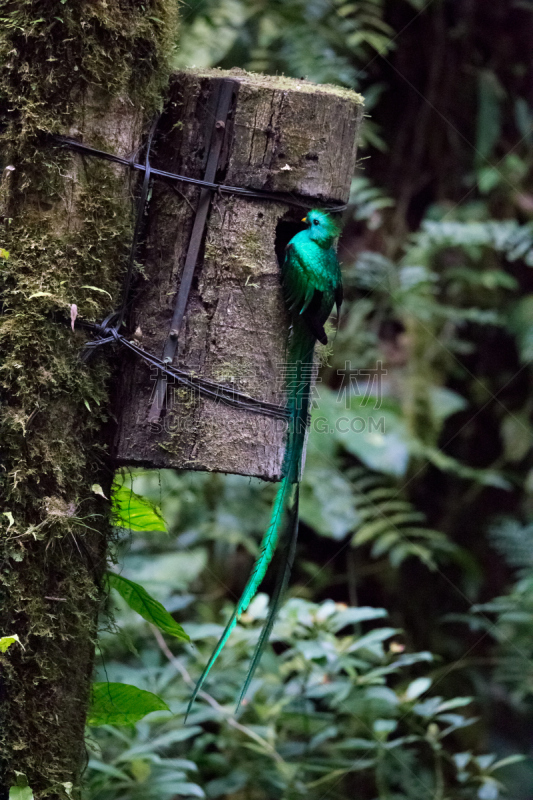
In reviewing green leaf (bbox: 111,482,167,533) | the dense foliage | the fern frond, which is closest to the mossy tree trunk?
green leaf (bbox: 111,482,167,533)

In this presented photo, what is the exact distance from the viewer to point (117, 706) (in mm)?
1577

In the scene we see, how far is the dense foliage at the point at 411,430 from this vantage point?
3365 mm

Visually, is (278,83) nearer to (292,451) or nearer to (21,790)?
(292,451)

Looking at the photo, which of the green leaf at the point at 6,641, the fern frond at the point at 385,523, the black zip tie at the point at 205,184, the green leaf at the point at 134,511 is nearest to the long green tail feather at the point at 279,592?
the green leaf at the point at 134,511

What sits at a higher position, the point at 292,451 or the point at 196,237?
the point at 196,237

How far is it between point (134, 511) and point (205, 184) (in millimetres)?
829

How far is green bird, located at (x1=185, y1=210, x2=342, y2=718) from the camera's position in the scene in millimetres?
1645

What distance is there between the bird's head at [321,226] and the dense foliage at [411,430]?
4.78 ft

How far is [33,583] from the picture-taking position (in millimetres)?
1427

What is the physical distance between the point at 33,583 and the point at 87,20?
1.19 m

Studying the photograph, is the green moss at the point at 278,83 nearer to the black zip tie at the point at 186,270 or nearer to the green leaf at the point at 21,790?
the black zip tie at the point at 186,270

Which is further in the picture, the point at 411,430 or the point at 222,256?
the point at 411,430

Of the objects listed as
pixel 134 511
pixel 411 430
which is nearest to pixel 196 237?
pixel 134 511

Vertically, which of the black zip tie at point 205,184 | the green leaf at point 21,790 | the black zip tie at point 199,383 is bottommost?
the green leaf at point 21,790
